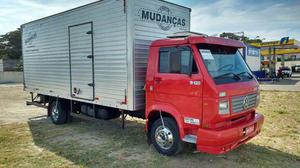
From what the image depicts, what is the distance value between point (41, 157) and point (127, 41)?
3113 millimetres

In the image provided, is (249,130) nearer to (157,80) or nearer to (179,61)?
(179,61)

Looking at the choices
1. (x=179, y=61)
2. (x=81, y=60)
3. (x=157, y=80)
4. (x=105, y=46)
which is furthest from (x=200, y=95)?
(x=81, y=60)

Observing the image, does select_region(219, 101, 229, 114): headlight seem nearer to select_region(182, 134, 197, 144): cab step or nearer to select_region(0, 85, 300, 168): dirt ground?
select_region(182, 134, 197, 144): cab step

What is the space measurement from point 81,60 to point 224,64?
3.96 m

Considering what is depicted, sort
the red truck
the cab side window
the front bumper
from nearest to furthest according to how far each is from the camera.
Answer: the front bumper, the red truck, the cab side window

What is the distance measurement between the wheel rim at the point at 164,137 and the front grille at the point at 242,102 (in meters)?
1.39

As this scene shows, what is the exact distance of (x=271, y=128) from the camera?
25.1 ft

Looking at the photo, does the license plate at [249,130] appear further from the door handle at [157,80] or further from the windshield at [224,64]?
the door handle at [157,80]

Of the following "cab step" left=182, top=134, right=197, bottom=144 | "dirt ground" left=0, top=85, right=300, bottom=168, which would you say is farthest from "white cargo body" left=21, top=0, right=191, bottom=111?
"cab step" left=182, top=134, right=197, bottom=144

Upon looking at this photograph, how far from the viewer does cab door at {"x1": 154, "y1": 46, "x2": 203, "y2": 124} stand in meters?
4.71

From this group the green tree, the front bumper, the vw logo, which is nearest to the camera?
the front bumper

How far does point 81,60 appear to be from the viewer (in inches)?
281

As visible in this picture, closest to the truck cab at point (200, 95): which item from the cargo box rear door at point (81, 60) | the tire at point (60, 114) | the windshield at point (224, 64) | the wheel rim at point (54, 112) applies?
the windshield at point (224, 64)

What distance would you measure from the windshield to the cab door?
0.87ft
